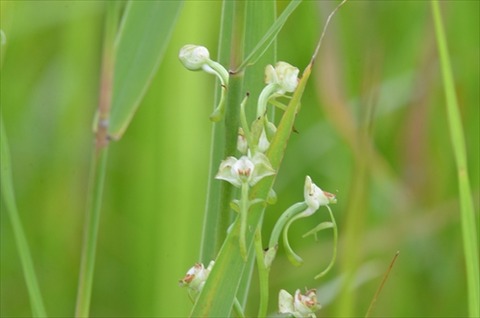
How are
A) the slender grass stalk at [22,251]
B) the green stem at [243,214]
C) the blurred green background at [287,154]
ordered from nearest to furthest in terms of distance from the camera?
the green stem at [243,214] < the slender grass stalk at [22,251] < the blurred green background at [287,154]

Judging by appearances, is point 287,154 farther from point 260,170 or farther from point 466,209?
point 260,170

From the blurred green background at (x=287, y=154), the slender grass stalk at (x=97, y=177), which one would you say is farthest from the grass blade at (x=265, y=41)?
the blurred green background at (x=287, y=154)

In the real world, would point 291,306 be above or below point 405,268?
above

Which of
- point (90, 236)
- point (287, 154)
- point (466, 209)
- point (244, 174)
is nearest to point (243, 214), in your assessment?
point (244, 174)

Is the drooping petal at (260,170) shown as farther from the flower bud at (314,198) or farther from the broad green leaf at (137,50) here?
Answer: the broad green leaf at (137,50)

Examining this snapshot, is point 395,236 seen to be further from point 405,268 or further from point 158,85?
point 158,85

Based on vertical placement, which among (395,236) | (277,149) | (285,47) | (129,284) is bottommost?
(129,284)

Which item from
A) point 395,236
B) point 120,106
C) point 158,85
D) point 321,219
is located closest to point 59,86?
point 158,85
